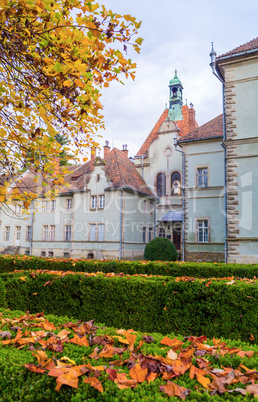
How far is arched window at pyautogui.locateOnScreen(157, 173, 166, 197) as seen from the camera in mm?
32125

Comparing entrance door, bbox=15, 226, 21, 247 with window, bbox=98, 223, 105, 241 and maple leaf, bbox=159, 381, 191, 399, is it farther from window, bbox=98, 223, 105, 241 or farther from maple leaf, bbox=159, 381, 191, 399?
maple leaf, bbox=159, 381, 191, 399

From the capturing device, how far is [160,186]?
32.4 m

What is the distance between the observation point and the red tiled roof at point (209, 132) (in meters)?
24.3

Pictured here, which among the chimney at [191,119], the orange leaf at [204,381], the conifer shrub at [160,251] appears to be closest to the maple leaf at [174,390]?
the orange leaf at [204,381]

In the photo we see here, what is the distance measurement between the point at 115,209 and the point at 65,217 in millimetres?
6511

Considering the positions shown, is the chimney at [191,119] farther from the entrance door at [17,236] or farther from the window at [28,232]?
the entrance door at [17,236]

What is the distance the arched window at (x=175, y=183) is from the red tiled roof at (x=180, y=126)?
4.59 metres

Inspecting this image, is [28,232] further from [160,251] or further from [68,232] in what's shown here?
[160,251]

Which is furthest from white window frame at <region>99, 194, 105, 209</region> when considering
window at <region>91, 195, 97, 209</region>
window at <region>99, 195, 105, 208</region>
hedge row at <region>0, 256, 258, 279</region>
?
Answer: hedge row at <region>0, 256, 258, 279</region>

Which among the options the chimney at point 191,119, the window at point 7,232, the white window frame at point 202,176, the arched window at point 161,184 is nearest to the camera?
the white window frame at point 202,176

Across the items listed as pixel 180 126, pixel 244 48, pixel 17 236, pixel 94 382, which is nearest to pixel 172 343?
pixel 94 382

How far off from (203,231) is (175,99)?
1974cm

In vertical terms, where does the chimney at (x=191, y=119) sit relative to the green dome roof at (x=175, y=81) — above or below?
below

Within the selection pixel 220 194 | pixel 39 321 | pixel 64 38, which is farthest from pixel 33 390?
pixel 220 194
